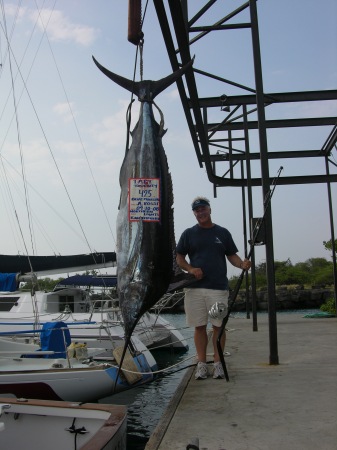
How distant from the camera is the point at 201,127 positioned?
683 cm

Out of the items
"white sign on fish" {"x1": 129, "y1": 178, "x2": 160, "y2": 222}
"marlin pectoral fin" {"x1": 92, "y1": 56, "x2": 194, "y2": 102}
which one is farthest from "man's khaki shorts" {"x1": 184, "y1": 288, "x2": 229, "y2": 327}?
"marlin pectoral fin" {"x1": 92, "y1": 56, "x2": 194, "y2": 102}

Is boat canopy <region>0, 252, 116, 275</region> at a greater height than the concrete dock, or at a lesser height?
greater

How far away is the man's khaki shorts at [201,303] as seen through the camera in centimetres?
455

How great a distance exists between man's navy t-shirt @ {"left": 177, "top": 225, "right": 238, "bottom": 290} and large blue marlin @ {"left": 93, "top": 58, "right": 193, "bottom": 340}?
1.65 metres

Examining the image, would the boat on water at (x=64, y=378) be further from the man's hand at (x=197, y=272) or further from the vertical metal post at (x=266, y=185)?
the man's hand at (x=197, y=272)

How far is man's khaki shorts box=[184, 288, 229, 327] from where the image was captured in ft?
14.9

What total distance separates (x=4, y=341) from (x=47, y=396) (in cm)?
294

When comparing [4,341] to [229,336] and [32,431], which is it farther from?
[32,431]

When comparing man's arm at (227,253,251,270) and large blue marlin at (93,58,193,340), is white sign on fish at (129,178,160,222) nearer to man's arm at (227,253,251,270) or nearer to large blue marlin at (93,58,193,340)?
large blue marlin at (93,58,193,340)

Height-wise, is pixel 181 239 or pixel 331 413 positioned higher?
pixel 181 239

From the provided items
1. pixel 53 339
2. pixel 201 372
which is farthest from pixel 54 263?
pixel 201 372

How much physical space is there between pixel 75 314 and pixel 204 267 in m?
9.95

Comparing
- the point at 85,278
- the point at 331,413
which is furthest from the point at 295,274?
the point at 331,413

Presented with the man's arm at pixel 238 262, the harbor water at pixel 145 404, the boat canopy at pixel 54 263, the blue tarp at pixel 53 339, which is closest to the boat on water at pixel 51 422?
the man's arm at pixel 238 262
